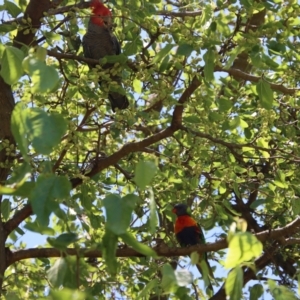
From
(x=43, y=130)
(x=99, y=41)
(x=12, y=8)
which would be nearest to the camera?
(x=43, y=130)

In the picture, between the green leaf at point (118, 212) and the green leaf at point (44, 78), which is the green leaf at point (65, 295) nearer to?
the green leaf at point (118, 212)

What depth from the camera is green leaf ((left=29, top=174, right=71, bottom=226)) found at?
1.89 meters

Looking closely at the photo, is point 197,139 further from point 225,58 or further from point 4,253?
point 4,253

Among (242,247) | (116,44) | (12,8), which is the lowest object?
(242,247)

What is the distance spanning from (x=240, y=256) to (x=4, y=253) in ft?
7.55

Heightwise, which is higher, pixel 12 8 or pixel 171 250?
pixel 12 8

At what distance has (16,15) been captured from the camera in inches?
149

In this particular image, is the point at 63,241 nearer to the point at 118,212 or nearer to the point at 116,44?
the point at 118,212

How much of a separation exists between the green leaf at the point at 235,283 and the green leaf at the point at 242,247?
0.04 m

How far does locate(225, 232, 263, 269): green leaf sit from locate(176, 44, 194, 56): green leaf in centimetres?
132

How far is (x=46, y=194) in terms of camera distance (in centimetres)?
191

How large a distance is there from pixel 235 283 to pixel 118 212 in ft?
1.37

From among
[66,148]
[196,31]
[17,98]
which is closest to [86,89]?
[66,148]

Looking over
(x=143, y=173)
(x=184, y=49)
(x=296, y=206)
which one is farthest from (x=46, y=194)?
(x=296, y=206)
